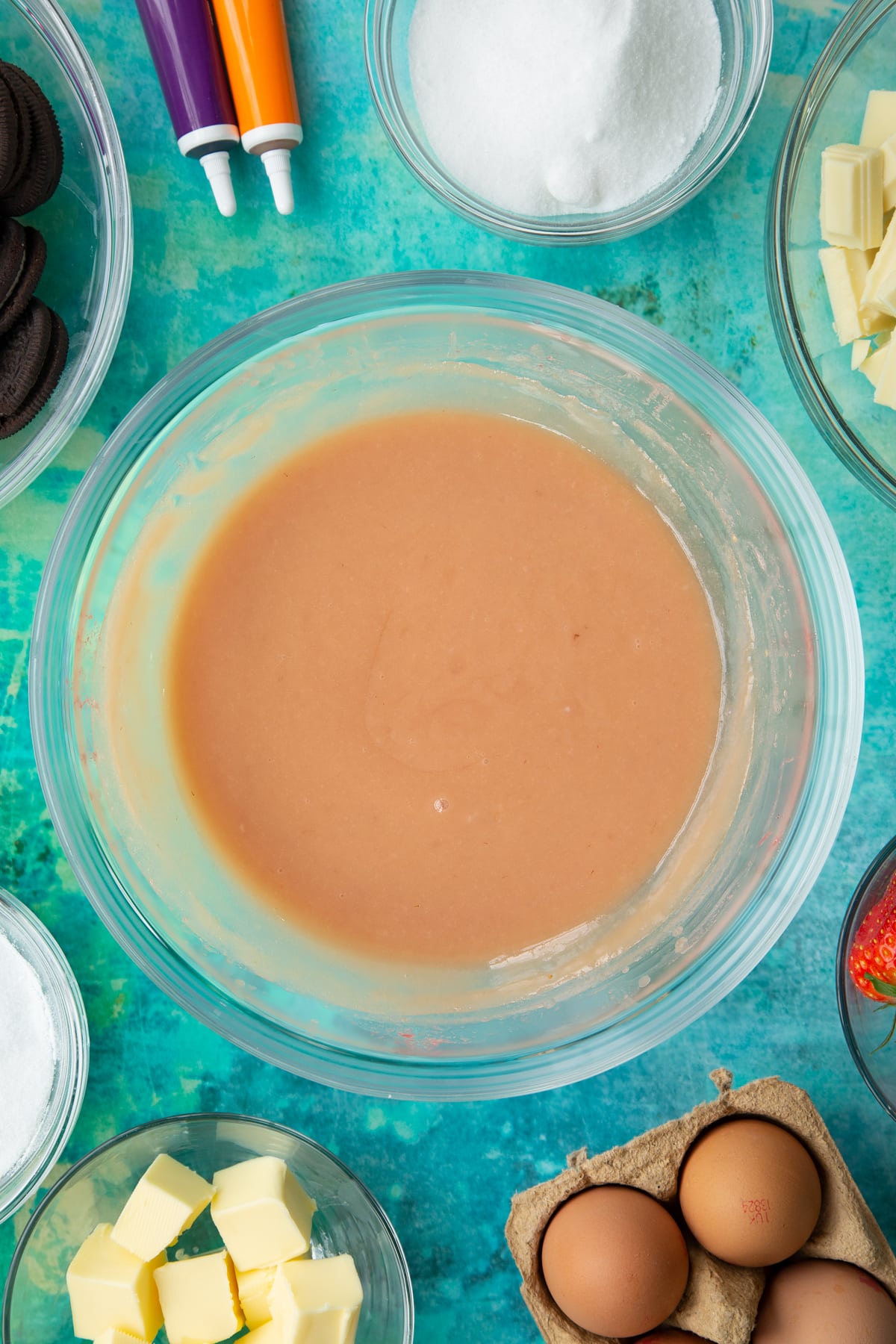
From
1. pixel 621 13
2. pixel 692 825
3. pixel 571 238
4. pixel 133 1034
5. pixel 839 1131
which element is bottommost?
pixel 839 1131

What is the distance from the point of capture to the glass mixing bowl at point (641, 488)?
1314 millimetres


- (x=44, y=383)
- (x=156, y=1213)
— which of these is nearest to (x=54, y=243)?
(x=44, y=383)

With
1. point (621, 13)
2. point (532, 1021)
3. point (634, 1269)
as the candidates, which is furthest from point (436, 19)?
point (634, 1269)

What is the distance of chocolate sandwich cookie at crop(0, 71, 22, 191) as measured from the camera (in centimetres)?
116

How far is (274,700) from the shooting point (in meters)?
1.39

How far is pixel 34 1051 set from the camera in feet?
4.49

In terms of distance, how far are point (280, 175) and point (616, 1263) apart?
158cm

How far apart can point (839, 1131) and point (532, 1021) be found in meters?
0.50

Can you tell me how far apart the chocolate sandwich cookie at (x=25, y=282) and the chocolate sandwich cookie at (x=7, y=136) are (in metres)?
0.09

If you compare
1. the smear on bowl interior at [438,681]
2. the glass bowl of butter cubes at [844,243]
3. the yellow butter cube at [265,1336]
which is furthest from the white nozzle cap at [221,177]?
the yellow butter cube at [265,1336]

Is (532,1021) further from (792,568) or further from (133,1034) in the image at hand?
(792,568)

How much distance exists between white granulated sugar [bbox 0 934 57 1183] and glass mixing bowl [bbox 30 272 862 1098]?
7.3 inches

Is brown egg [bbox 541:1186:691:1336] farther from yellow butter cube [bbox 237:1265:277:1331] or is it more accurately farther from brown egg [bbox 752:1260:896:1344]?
yellow butter cube [bbox 237:1265:277:1331]

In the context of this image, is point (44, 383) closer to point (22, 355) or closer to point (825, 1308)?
point (22, 355)
